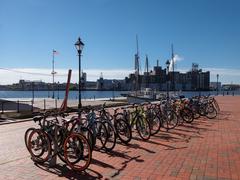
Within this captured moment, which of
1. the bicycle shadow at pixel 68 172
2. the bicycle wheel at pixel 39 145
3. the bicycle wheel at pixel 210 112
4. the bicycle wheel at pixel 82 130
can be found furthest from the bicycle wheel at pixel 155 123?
the bicycle wheel at pixel 210 112

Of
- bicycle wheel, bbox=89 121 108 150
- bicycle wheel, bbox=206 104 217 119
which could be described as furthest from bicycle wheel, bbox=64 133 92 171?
bicycle wheel, bbox=206 104 217 119

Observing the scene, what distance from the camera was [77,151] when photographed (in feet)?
25.3

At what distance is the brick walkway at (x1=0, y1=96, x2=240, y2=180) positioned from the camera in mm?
7172

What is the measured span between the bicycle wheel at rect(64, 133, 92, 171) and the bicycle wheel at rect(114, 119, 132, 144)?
111 inches

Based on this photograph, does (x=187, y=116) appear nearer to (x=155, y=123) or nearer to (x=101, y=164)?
(x=155, y=123)

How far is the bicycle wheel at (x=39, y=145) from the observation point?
8.29 metres

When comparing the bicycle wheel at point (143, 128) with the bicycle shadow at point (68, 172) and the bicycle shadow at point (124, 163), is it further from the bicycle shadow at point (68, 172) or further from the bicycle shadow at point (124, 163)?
the bicycle shadow at point (68, 172)

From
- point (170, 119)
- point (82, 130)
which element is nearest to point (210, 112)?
point (170, 119)

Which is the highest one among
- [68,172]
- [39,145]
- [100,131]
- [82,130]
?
[82,130]

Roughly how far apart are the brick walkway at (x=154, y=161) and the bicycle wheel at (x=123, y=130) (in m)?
0.25

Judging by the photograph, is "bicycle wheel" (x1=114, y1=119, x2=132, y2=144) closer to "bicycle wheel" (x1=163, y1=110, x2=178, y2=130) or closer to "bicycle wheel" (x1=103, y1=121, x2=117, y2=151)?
"bicycle wheel" (x1=103, y1=121, x2=117, y2=151)

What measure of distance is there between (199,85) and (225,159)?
Answer: 102991 millimetres

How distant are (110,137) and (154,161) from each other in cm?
205

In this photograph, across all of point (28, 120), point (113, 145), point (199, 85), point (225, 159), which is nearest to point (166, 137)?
point (113, 145)
